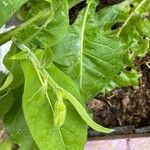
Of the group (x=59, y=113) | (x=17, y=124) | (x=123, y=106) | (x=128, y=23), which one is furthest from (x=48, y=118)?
(x=123, y=106)

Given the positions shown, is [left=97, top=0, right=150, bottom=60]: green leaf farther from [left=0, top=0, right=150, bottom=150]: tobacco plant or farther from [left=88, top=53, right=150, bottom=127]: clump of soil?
[left=88, top=53, right=150, bottom=127]: clump of soil

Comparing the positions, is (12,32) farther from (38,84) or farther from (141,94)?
(141,94)

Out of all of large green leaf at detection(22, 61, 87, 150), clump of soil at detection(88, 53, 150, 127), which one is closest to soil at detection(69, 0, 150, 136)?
clump of soil at detection(88, 53, 150, 127)

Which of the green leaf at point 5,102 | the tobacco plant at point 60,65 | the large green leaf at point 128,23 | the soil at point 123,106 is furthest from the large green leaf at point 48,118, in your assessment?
the soil at point 123,106

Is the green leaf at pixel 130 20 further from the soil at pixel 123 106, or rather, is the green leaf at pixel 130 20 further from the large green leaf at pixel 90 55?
the soil at pixel 123 106

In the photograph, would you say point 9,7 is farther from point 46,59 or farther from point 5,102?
point 5,102

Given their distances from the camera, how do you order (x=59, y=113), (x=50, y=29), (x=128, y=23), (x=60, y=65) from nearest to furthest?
(x=59, y=113) < (x=50, y=29) < (x=60, y=65) < (x=128, y=23)

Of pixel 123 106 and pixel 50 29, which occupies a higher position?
pixel 50 29
